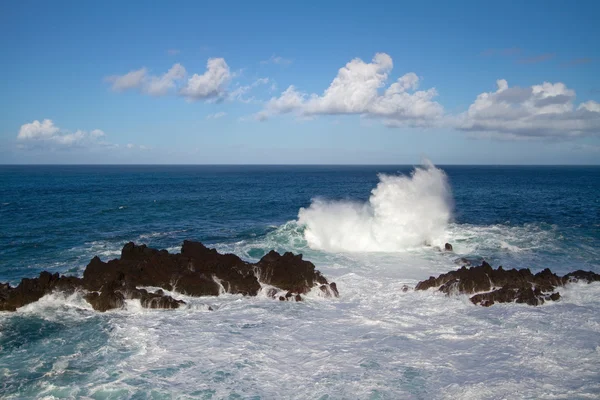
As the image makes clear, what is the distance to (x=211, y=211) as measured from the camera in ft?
156

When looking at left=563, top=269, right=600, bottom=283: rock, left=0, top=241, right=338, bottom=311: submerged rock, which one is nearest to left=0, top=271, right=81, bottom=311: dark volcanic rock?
left=0, top=241, right=338, bottom=311: submerged rock

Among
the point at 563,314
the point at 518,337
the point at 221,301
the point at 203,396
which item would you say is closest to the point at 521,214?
the point at 563,314

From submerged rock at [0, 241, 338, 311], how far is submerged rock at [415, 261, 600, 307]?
5514 mm

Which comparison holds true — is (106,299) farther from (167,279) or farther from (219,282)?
(219,282)

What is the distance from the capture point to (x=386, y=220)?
3177 cm

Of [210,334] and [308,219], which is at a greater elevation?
[308,219]

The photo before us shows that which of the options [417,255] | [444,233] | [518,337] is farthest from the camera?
[444,233]

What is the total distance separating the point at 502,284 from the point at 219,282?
44.3 feet

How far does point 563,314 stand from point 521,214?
30630 mm

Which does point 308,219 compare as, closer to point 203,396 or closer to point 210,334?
point 210,334

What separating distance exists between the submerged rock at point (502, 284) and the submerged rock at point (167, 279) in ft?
18.1

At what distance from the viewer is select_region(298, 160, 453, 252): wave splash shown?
101 ft

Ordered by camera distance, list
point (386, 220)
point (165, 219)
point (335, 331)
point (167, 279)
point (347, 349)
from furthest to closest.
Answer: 1. point (165, 219)
2. point (386, 220)
3. point (167, 279)
4. point (335, 331)
5. point (347, 349)

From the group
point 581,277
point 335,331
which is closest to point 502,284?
point 581,277
